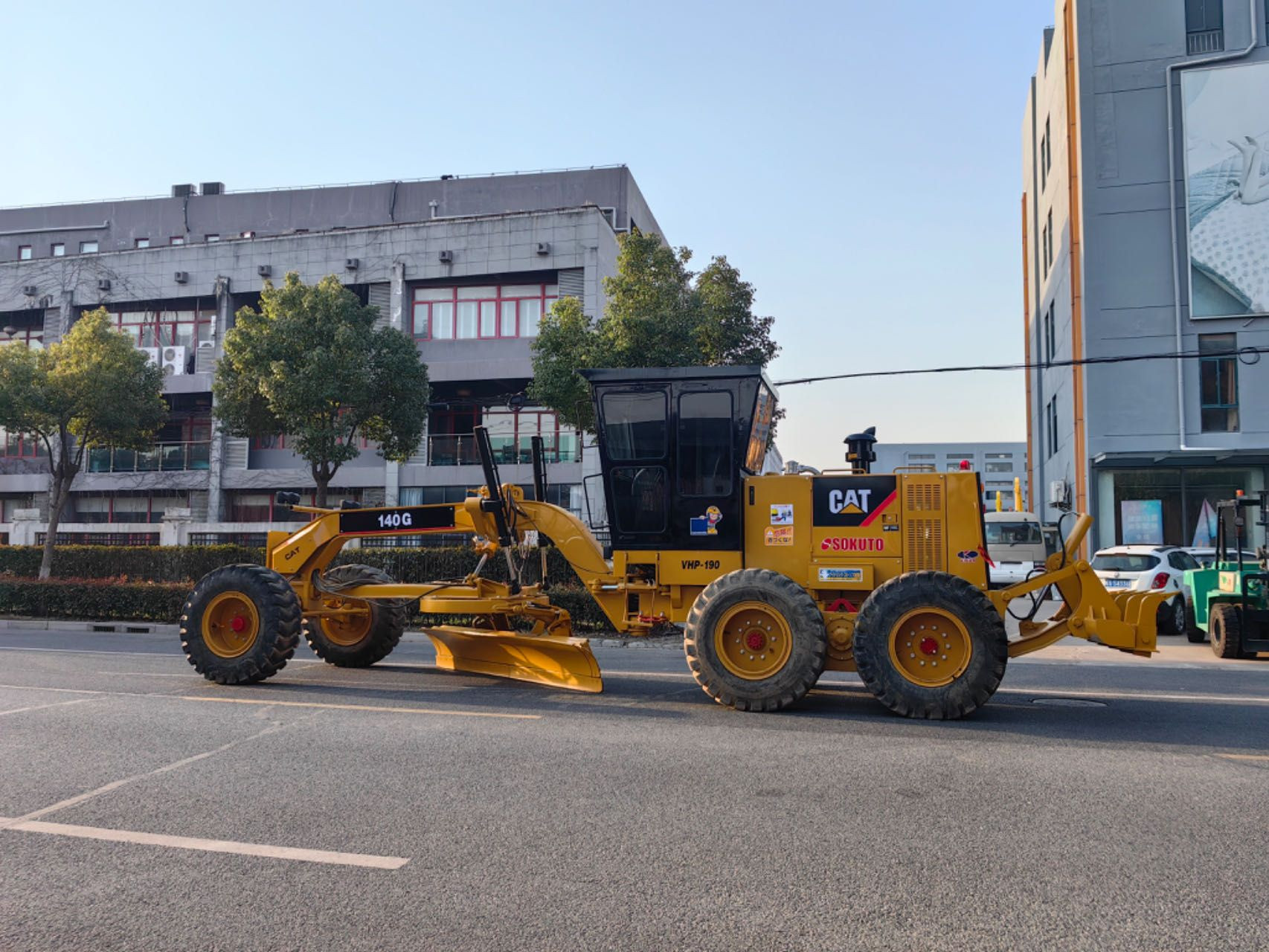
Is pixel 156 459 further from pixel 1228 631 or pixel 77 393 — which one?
pixel 1228 631

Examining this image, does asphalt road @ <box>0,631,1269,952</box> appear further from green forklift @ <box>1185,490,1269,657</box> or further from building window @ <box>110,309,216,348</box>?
building window @ <box>110,309,216,348</box>

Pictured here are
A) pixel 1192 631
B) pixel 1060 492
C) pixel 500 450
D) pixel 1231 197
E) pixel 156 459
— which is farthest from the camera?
pixel 156 459

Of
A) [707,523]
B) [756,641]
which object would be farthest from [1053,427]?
[756,641]

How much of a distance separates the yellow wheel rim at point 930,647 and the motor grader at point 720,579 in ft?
0.05

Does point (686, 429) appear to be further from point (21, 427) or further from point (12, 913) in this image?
point (21, 427)

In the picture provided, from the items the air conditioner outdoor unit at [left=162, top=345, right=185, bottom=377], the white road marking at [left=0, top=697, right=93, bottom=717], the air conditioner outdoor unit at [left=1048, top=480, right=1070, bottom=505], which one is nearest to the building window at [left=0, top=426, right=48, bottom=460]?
the air conditioner outdoor unit at [left=162, top=345, right=185, bottom=377]

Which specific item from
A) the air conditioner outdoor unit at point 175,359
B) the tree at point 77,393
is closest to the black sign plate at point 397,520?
the tree at point 77,393

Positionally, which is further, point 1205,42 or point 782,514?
point 1205,42

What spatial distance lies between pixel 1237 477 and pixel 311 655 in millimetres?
26263

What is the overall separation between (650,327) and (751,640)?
39.3 feet

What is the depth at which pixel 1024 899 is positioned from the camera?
3844mm

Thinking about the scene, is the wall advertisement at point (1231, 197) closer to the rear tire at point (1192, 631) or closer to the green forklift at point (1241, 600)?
the rear tire at point (1192, 631)

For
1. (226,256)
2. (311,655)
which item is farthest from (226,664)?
(226,256)

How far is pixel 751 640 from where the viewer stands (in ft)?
26.8
